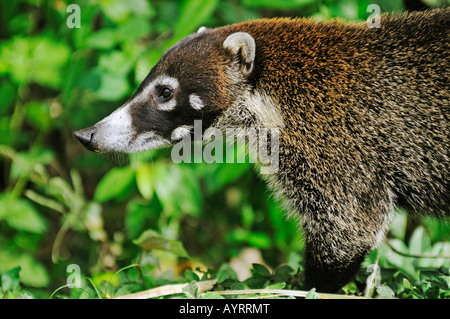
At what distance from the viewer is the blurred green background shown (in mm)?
2857

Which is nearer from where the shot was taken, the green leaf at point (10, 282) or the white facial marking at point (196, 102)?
the green leaf at point (10, 282)

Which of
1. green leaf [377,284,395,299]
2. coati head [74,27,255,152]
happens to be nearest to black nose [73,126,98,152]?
coati head [74,27,255,152]

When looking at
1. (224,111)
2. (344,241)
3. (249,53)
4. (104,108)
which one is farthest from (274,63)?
(104,108)

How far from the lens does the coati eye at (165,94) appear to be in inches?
105

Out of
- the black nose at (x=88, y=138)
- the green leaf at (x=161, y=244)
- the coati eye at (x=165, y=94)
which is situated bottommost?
the green leaf at (x=161, y=244)

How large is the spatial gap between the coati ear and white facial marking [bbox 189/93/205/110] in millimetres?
279

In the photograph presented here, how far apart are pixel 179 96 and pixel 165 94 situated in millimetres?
79

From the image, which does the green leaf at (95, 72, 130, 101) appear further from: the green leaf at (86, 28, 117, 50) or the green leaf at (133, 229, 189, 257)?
the green leaf at (133, 229, 189, 257)

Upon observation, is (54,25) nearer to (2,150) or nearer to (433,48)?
(2,150)

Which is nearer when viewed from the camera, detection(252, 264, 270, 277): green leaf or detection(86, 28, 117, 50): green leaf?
detection(252, 264, 270, 277): green leaf

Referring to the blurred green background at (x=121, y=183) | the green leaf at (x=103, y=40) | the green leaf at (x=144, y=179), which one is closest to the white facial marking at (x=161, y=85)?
the blurred green background at (x=121, y=183)

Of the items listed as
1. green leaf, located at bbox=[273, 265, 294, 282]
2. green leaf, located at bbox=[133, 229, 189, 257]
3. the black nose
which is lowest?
green leaf, located at bbox=[273, 265, 294, 282]

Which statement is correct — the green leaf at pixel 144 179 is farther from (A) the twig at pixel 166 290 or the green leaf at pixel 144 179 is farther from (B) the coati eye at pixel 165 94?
(A) the twig at pixel 166 290
